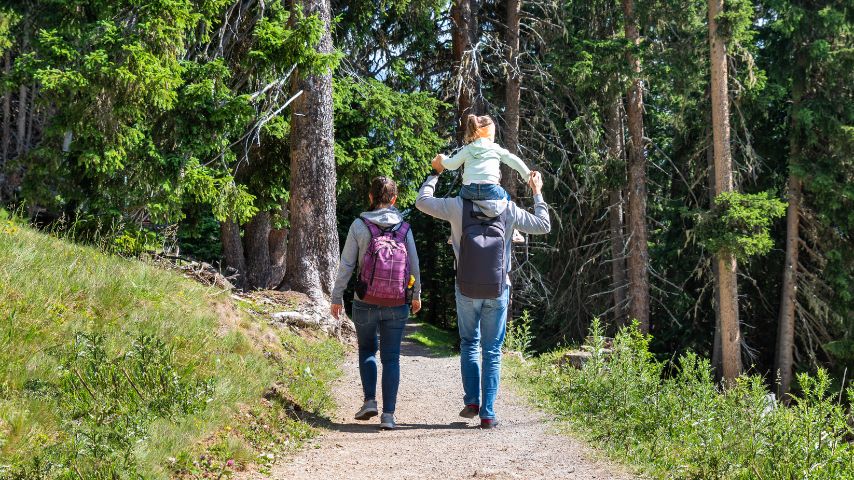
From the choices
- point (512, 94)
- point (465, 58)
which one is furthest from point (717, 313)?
point (465, 58)

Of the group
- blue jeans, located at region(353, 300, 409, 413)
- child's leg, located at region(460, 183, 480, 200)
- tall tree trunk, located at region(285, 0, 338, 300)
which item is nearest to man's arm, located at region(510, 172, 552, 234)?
child's leg, located at region(460, 183, 480, 200)

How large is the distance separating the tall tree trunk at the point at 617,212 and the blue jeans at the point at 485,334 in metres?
12.7

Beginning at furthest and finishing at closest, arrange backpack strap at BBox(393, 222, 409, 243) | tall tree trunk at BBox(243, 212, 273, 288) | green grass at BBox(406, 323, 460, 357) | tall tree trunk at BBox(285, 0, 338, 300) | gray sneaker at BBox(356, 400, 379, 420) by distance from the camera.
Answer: green grass at BBox(406, 323, 460, 357), tall tree trunk at BBox(243, 212, 273, 288), tall tree trunk at BBox(285, 0, 338, 300), gray sneaker at BBox(356, 400, 379, 420), backpack strap at BBox(393, 222, 409, 243)

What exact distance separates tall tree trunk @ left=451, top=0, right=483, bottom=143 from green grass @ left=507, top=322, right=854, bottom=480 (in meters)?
10.5

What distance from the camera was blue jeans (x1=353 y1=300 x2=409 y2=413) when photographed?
6.43 m

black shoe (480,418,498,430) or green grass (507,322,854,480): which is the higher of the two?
green grass (507,322,854,480)

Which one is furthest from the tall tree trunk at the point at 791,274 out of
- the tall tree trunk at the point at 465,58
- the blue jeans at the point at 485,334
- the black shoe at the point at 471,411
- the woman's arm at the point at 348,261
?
the woman's arm at the point at 348,261

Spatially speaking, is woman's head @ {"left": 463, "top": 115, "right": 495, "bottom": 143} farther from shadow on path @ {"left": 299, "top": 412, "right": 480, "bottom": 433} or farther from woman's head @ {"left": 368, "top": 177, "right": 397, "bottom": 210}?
shadow on path @ {"left": 299, "top": 412, "right": 480, "bottom": 433}

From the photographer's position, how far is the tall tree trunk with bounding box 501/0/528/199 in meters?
17.5

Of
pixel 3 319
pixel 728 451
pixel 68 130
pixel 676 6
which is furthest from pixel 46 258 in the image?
pixel 676 6

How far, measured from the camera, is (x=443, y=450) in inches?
217

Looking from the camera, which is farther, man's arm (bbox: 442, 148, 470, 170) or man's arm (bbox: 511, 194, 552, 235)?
man's arm (bbox: 511, 194, 552, 235)

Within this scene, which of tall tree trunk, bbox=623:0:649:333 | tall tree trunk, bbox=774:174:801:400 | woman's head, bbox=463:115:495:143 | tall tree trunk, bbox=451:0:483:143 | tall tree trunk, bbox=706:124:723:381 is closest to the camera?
woman's head, bbox=463:115:495:143

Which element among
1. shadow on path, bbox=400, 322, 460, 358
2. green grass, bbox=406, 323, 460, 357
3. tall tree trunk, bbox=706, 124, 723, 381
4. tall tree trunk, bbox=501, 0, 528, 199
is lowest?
green grass, bbox=406, 323, 460, 357
